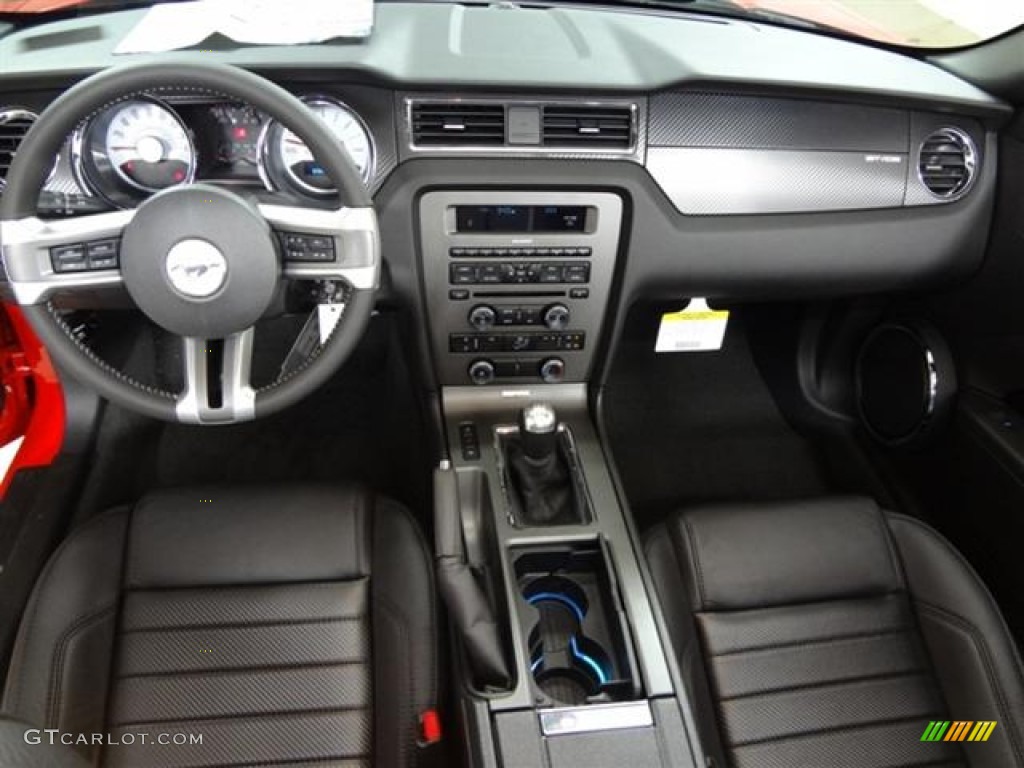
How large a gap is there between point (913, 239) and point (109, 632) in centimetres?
164

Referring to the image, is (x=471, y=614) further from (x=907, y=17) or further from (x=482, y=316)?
(x=907, y=17)

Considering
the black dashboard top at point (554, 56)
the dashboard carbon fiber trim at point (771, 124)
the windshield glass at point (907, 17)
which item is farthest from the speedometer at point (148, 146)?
the windshield glass at point (907, 17)

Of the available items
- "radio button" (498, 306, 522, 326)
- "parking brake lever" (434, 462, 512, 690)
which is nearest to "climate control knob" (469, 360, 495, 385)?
"radio button" (498, 306, 522, 326)

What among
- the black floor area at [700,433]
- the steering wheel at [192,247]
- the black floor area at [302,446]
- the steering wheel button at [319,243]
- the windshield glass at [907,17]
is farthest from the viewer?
the black floor area at [700,433]

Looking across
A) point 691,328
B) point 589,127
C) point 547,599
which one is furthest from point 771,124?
point 547,599

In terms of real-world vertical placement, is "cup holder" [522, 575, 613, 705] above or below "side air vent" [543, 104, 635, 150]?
below

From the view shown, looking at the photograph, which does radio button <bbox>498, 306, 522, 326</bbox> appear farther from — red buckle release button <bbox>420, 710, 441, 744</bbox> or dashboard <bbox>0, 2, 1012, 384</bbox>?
red buckle release button <bbox>420, 710, 441, 744</bbox>

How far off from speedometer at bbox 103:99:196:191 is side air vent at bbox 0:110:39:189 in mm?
183

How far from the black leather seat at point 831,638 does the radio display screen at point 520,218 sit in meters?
0.57

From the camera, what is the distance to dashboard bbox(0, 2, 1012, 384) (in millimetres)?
1217

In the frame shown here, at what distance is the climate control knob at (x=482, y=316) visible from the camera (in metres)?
1.47

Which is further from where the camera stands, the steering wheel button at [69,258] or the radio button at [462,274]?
the radio button at [462,274]

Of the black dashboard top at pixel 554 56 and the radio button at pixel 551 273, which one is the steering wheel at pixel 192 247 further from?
the radio button at pixel 551 273

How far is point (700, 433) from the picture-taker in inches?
84.6
